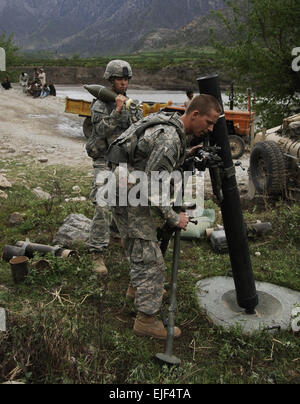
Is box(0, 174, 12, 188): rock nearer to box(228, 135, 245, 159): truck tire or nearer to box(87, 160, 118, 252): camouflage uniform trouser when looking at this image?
box(87, 160, 118, 252): camouflage uniform trouser

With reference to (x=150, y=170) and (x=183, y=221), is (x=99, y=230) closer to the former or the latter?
(x=183, y=221)

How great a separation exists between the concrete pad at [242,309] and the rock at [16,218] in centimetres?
238

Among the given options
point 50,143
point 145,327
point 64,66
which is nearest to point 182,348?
point 145,327

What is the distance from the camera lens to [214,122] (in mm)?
2705

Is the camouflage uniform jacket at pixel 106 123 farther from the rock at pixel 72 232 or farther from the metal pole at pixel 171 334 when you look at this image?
the metal pole at pixel 171 334

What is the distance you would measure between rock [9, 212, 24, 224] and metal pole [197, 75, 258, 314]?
2805mm

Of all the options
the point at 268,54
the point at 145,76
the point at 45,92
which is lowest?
the point at 45,92

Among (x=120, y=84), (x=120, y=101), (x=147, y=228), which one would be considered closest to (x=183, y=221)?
(x=147, y=228)

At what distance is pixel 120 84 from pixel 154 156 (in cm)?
162

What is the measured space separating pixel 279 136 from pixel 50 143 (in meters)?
6.35

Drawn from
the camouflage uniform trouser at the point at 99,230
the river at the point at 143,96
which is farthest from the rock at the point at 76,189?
the river at the point at 143,96

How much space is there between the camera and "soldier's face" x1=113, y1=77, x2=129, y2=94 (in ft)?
13.0

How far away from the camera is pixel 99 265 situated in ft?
12.9

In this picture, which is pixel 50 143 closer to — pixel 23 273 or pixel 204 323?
pixel 23 273
